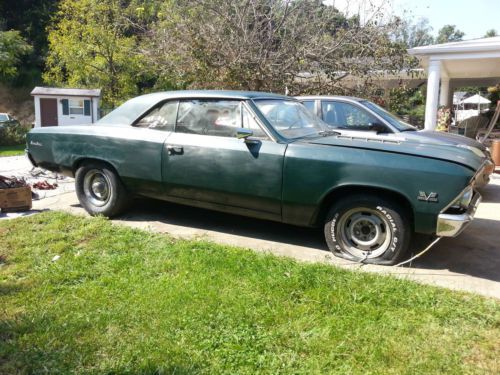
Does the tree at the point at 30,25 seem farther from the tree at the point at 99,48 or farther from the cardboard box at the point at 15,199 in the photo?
the cardboard box at the point at 15,199

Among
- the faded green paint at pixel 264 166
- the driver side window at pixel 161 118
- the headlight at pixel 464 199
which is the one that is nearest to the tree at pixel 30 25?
the faded green paint at pixel 264 166

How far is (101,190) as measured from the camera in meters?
5.86

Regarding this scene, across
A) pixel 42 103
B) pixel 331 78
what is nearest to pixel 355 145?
pixel 331 78

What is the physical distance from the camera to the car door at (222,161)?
464 cm

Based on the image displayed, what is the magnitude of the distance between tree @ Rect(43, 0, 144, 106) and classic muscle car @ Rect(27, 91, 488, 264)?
14.7 metres

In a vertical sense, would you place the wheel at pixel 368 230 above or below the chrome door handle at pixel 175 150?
below

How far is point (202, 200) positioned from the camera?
5117 millimetres

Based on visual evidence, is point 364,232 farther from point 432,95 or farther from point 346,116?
point 432,95

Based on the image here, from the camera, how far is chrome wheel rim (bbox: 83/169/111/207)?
579 cm

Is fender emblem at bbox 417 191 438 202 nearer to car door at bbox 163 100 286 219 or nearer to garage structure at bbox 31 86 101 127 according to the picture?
car door at bbox 163 100 286 219

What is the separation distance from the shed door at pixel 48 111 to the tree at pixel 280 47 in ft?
32.3

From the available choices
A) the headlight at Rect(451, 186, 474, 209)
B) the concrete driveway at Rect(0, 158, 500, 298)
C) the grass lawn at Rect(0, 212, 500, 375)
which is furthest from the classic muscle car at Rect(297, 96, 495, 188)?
the grass lawn at Rect(0, 212, 500, 375)

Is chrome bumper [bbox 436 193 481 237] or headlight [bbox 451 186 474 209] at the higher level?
headlight [bbox 451 186 474 209]

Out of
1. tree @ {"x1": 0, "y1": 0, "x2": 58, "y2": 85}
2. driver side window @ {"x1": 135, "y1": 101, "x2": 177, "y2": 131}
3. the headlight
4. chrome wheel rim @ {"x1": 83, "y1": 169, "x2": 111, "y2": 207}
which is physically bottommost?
chrome wheel rim @ {"x1": 83, "y1": 169, "x2": 111, "y2": 207}
